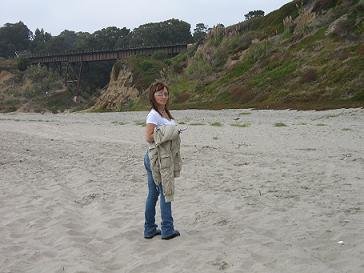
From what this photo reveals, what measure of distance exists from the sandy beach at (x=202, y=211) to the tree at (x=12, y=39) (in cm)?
14513

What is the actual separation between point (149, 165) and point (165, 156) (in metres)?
0.30

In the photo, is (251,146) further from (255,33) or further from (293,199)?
(255,33)

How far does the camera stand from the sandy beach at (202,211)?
509cm

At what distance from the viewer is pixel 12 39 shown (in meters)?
150

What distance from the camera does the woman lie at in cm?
558

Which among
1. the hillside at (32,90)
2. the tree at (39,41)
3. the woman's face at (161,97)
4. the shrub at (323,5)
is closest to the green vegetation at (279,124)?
the woman's face at (161,97)

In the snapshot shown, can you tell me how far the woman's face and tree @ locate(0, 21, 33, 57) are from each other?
503 ft

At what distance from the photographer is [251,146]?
13672 mm

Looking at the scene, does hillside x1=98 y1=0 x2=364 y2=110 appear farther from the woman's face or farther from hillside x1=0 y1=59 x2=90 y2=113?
hillside x1=0 y1=59 x2=90 y2=113

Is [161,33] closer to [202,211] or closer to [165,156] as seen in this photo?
[202,211]

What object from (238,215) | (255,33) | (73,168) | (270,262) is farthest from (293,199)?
(255,33)

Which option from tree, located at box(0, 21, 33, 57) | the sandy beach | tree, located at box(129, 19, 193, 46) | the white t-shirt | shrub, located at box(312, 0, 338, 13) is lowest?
the sandy beach

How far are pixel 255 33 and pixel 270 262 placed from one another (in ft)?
156

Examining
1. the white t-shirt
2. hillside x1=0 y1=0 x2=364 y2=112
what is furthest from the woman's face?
hillside x1=0 y1=0 x2=364 y2=112
